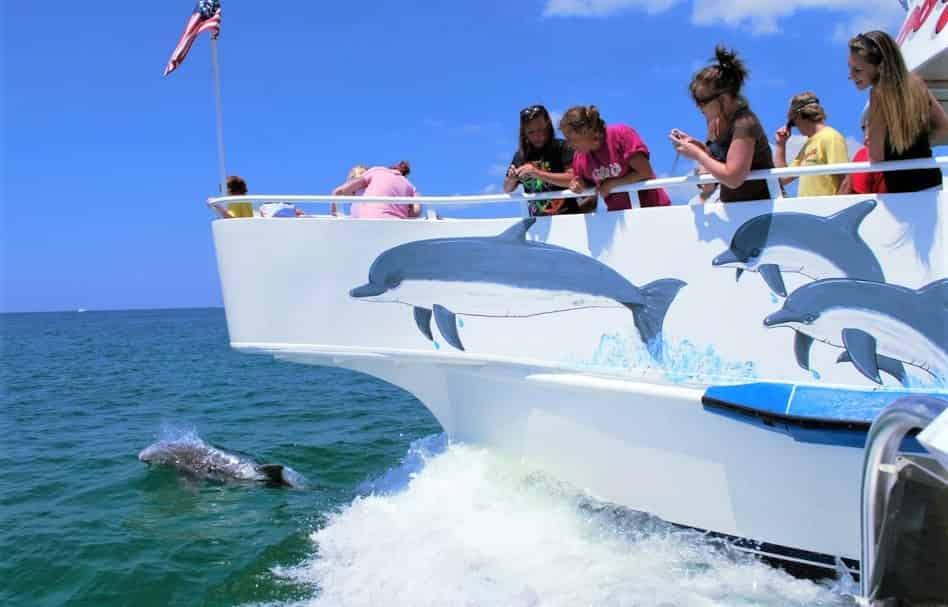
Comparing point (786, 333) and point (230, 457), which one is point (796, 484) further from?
point (230, 457)

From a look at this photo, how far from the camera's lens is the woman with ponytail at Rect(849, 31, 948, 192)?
10.9 ft

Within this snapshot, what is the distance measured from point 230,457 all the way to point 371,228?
4393 millimetres

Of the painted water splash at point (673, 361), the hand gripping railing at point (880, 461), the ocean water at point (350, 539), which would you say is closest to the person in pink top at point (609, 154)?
the painted water splash at point (673, 361)

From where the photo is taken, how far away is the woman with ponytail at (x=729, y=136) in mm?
3723

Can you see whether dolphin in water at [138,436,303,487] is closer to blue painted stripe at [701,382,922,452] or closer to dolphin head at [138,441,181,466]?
dolphin head at [138,441,181,466]

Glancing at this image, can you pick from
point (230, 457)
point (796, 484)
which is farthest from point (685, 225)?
point (230, 457)

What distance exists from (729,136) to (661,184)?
16.3 inches

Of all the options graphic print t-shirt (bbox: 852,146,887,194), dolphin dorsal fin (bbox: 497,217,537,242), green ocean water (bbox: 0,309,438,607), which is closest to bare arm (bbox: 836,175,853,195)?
graphic print t-shirt (bbox: 852,146,887,194)

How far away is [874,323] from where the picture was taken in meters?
3.62

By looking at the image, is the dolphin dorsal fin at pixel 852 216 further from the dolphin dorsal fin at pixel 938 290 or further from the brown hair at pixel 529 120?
the brown hair at pixel 529 120

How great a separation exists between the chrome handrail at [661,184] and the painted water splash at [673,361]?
868 mm

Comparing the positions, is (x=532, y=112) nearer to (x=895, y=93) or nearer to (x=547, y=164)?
(x=547, y=164)

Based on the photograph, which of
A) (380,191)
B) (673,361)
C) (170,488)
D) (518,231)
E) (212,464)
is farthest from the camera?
(212,464)

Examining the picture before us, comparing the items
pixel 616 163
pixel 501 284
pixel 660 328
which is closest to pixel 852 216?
pixel 660 328
